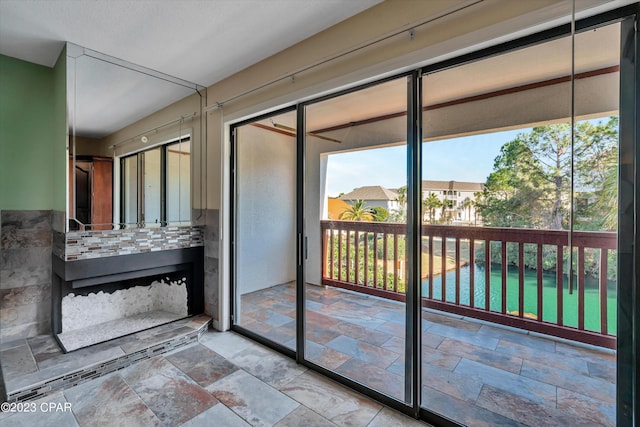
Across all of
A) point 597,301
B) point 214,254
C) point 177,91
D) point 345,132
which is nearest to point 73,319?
point 214,254

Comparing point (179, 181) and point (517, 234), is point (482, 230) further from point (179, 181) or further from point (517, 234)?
point (179, 181)

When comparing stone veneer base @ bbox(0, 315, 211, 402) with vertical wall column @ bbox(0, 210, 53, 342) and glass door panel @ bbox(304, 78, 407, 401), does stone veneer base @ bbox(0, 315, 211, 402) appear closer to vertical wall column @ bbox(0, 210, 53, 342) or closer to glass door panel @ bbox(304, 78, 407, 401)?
vertical wall column @ bbox(0, 210, 53, 342)

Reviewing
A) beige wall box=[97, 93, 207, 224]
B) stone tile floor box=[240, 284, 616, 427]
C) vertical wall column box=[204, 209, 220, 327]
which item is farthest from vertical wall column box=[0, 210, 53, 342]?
stone tile floor box=[240, 284, 616, 427]

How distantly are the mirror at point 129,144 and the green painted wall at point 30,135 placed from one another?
0.48 feet

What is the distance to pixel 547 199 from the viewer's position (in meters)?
1.66

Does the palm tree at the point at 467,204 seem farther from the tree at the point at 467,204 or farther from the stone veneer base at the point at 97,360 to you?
the stone veneer base at the point at 97,360

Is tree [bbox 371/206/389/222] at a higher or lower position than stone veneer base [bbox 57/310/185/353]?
higher

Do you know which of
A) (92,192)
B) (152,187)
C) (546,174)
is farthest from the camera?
(152,187)

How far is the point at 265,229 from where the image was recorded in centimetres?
346

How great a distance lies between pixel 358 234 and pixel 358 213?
194 millimetres

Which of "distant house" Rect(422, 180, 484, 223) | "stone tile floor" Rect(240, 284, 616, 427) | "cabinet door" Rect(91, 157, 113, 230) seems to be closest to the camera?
"stone tile floor" Rect(240, 284, 616, 427)

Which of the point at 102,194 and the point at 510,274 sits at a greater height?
the point at 102,194

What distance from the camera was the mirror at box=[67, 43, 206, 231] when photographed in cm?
254

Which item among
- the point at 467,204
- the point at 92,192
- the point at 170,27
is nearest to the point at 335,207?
the point at 467,204
